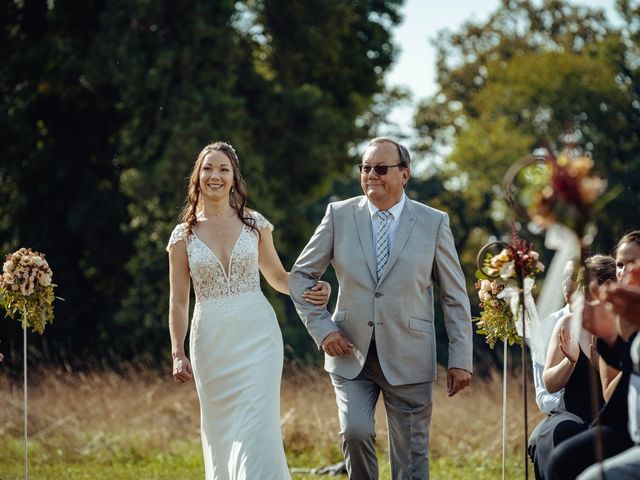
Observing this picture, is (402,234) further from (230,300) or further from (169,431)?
(169,431)

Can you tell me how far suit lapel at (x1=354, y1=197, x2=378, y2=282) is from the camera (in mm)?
6188

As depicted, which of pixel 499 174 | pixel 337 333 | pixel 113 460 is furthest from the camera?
pixel 499 174

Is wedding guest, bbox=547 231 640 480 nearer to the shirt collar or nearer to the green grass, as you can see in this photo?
the shirt collar

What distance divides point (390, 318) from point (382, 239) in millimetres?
476

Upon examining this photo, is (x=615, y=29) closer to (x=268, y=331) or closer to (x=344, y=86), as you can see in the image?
(x=344, y=86)

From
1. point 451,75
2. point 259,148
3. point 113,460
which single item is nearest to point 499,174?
point 451,75

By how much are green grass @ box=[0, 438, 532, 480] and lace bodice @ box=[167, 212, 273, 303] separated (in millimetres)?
3011

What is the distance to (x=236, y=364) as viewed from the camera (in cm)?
673

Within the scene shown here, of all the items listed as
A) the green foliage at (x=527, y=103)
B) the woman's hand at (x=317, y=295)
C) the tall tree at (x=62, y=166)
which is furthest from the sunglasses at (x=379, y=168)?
the green foliage at (x=527, y=103)

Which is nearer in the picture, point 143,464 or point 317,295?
point 317,295

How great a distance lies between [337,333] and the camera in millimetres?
6125

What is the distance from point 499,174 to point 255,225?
29084mm

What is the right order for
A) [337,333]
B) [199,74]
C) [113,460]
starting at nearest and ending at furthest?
[337,333], [113,460], [199,74]

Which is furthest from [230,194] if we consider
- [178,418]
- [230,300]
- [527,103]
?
[527,103]
